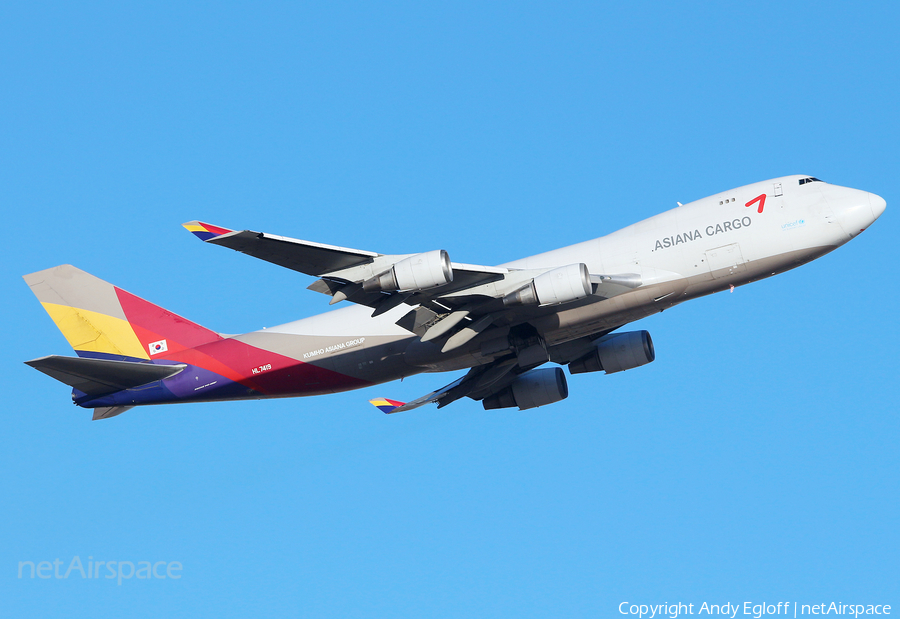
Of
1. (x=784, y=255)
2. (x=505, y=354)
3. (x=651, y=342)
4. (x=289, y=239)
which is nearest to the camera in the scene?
(x=289, y=239)

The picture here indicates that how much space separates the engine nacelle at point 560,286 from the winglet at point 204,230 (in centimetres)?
988

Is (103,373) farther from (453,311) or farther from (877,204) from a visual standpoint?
(877,204)

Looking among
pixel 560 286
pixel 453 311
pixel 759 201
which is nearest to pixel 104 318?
pixel 453 311

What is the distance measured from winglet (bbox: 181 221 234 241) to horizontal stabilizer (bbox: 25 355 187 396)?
9.95 meters

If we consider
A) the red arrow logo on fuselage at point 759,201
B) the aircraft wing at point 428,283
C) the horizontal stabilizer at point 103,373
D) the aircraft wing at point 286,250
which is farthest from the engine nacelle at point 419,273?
the horizontal stabilizer at point 103,373

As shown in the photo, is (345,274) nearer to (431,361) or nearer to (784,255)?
(431,361)

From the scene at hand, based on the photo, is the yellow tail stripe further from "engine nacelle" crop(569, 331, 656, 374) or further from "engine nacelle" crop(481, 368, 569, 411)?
"engine nacelle" crop(569, 331, 656, 374)

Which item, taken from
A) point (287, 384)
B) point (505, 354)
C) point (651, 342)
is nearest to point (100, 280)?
point (287, 384)

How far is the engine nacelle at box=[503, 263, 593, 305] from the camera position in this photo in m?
27.4

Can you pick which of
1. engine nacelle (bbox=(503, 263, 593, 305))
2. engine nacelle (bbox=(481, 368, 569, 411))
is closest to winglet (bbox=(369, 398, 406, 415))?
engine nacelle (bbox=(481, 368, 569, 411))

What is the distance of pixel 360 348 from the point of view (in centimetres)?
3241

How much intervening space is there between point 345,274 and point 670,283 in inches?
434

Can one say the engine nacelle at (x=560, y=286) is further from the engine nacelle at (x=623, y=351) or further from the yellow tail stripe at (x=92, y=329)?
the yellow tail stripe at (x=92, y=329)

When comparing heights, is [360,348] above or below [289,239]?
below
